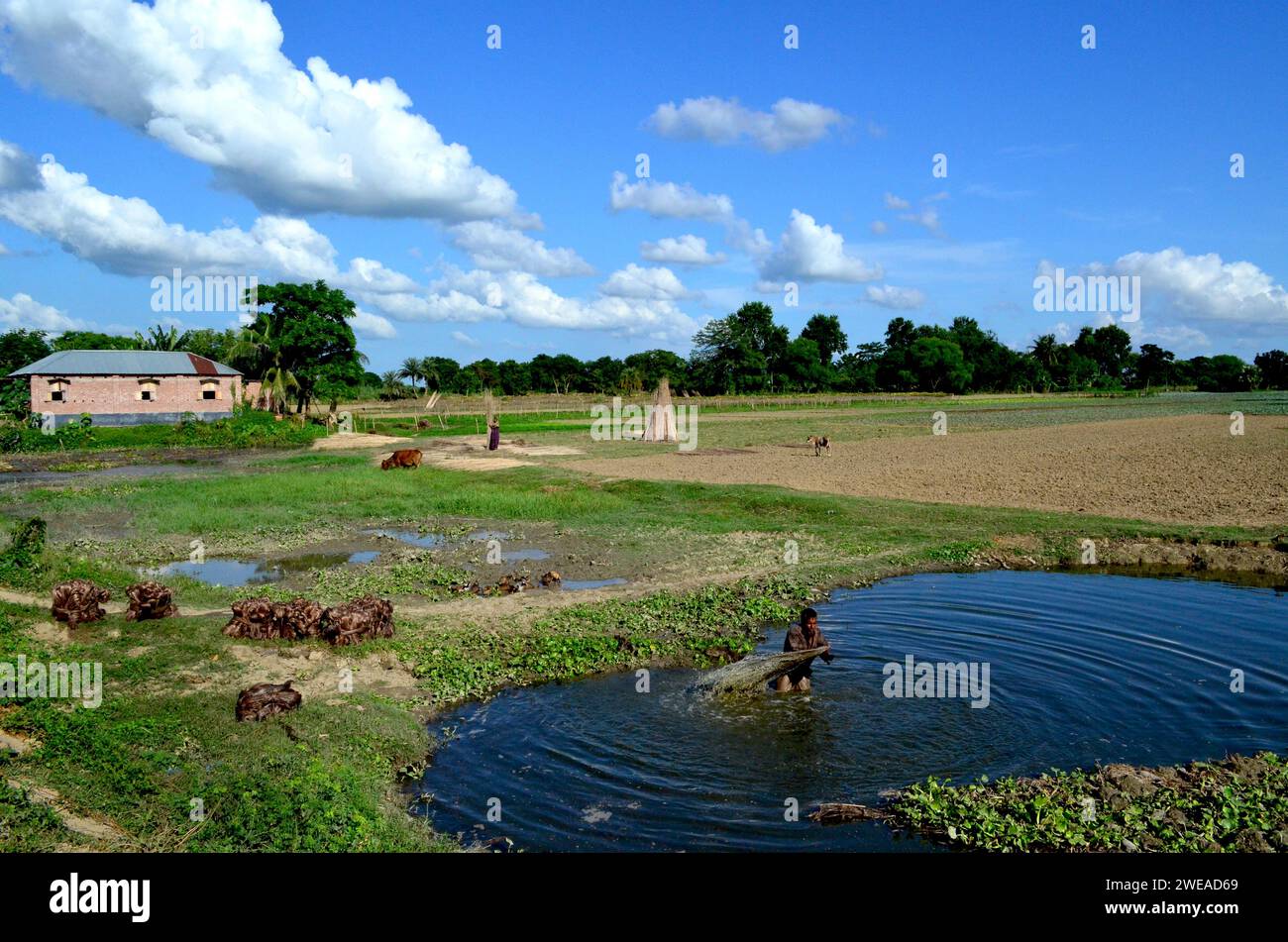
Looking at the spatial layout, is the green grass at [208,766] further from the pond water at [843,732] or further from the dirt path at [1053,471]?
the dirt path at [1053,471]

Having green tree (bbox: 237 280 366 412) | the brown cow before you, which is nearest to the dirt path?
the brown cow

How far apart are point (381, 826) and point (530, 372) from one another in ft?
337

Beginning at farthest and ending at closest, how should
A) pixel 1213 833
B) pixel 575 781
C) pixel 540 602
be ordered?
pixel 540 602, pixel 575 781, pixel 1213 833

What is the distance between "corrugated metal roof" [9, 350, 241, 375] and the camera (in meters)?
52.0

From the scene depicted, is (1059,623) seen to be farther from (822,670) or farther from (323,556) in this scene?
(323,556)

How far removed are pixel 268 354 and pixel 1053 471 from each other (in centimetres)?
5215

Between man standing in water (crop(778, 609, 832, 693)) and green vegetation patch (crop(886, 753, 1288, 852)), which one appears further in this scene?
man standing in water (crop(778, 609, 832, 693))

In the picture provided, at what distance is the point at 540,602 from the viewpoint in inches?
584

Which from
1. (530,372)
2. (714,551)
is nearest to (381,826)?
(714,551)

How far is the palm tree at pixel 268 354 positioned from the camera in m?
57.8

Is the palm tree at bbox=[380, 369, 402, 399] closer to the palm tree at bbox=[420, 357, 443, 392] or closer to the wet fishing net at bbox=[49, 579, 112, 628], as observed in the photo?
the palm tree at bbox=[420, 357, 443, 392]

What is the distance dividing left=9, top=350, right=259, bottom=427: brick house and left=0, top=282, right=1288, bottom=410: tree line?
2.02 meters

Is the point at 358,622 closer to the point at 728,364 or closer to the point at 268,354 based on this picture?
the point at 268,354
